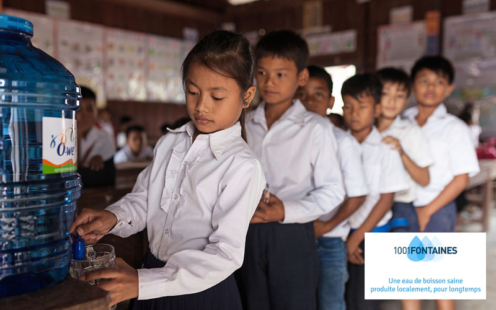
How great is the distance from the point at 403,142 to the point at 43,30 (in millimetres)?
4814

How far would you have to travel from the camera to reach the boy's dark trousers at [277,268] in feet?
4.25

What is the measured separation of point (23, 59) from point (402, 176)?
59.1 inches

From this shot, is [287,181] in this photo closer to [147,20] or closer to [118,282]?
[118,282]

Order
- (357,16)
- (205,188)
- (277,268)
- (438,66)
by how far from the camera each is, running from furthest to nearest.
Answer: (357,16) → (438,66) → (277,268) → (205,188)

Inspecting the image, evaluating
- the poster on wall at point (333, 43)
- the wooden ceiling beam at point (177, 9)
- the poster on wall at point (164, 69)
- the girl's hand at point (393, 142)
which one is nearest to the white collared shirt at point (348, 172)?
the girl's hand at point (393, 142)

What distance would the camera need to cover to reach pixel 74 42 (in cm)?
544

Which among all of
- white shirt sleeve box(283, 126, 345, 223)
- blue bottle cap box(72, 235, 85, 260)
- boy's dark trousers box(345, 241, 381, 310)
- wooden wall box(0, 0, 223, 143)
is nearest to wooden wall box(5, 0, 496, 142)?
wooden wall box(0, 0, 223, 143)

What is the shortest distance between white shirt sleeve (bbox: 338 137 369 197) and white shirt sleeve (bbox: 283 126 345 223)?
182mm

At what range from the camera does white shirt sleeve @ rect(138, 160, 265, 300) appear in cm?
71

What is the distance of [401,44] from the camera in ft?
17.0

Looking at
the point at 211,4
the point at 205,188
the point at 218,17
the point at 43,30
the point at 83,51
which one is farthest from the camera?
the point at 218,17

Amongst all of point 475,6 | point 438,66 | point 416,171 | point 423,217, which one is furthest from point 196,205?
point 475,6

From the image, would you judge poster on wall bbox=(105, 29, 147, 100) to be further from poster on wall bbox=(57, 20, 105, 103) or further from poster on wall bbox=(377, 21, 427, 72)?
poster on wall bbox=(377, 21, 427, 72)

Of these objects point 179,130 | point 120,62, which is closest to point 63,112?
point 179,130
